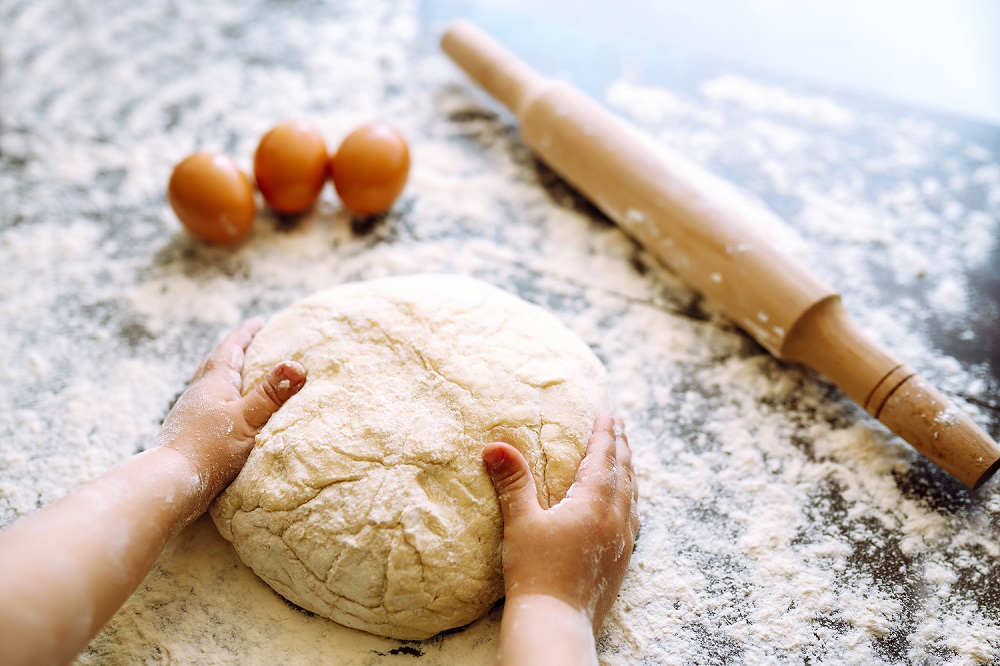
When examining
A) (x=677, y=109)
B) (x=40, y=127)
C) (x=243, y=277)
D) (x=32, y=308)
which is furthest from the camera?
(x=677, y=109)

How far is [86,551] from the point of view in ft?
3.18

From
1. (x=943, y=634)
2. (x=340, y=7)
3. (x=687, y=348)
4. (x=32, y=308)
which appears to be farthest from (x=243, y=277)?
(x=943, y=634)

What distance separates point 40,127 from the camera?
1947 mm

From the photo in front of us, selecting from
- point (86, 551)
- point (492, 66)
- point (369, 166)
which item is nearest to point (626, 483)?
point (86, 551)

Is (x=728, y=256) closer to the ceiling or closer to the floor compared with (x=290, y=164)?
closer to the ceiling

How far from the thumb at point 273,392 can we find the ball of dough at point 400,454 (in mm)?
24

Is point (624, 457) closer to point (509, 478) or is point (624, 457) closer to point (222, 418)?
point (509, 478)

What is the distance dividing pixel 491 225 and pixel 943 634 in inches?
50.6

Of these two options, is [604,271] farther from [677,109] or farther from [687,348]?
[677,109]

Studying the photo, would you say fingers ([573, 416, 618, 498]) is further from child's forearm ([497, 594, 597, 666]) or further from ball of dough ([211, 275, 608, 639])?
child's forearm ([497, 594, 597, 666])

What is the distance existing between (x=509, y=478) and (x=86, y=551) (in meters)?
0.63

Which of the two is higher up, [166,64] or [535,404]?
[535,404]

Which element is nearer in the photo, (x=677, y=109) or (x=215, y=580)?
(x=215, y=580)

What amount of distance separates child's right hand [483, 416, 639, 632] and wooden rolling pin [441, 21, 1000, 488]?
56cm
